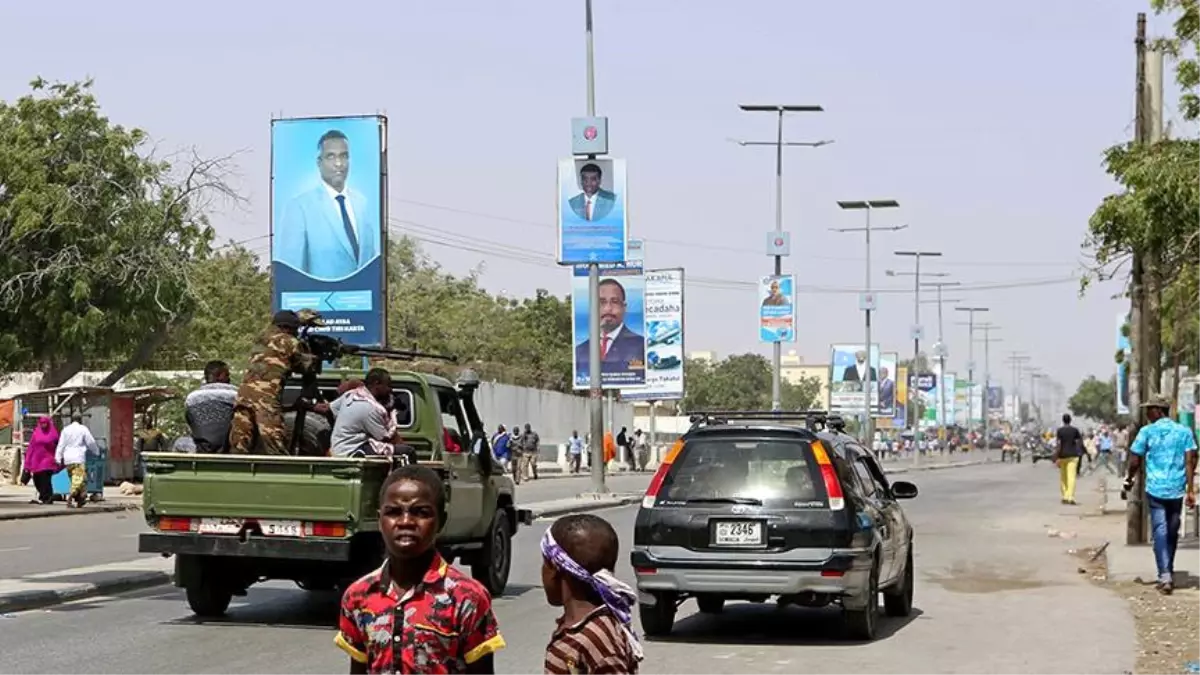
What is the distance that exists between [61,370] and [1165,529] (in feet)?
105

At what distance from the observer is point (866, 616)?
43.0 ft

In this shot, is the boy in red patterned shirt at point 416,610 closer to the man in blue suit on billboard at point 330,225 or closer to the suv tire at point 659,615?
the suv tire at point 659,615

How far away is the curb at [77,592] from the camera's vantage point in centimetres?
1484

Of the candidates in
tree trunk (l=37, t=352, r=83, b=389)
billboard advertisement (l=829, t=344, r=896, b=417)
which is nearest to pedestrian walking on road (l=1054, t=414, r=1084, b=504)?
tree trunk (l=37, t=352, r=83, b=389)

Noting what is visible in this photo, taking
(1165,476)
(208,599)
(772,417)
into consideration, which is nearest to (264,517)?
(208,599)

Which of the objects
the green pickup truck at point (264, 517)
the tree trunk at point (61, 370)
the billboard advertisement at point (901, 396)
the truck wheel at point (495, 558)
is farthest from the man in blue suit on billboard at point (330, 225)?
the billboard advertisement at point (901, 396)

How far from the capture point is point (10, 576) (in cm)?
1797

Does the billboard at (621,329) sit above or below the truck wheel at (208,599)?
above

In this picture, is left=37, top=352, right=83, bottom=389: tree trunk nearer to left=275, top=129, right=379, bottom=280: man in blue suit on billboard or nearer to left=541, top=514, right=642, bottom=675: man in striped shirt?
left=275, top=129, right=379, bottom=280: man in blue suit on billboard

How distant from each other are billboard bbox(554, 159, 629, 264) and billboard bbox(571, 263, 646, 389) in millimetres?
17364

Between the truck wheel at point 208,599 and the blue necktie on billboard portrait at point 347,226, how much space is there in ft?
55.0

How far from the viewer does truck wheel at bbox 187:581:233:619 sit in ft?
47.2

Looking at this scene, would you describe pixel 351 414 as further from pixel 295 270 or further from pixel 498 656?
pixel 295 270

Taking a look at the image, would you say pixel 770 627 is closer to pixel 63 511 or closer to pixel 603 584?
pixel 603 584
